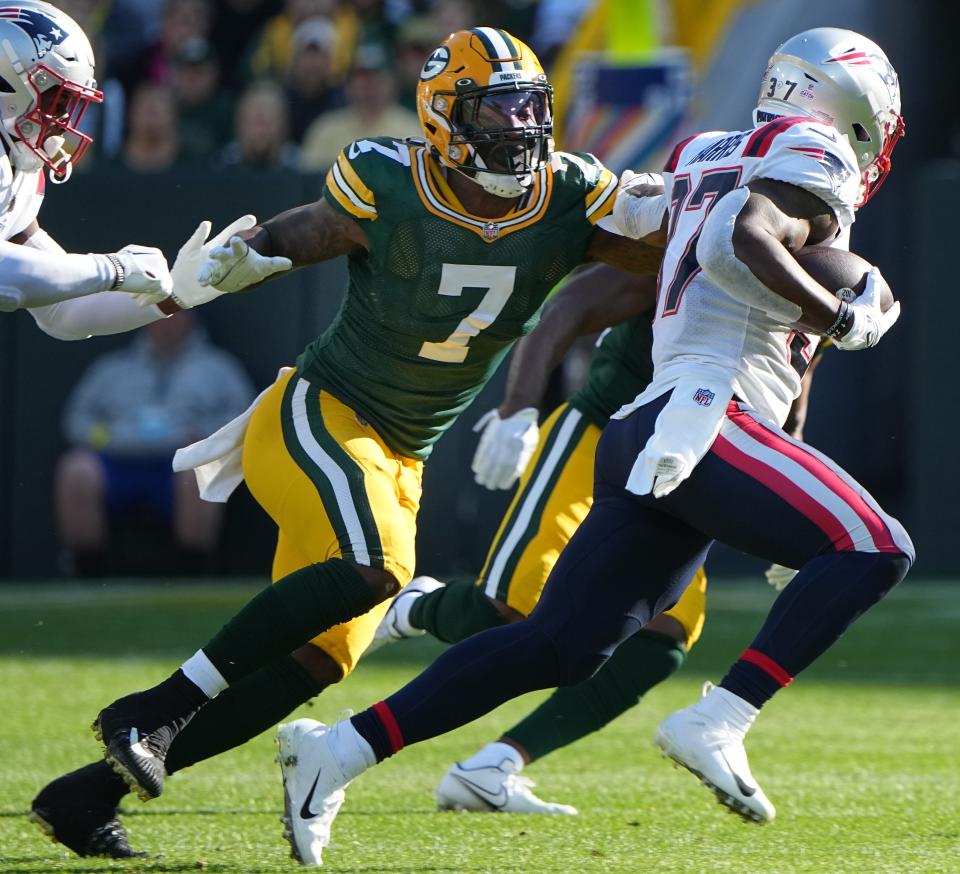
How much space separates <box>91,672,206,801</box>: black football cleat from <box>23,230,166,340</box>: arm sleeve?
0.80 metres

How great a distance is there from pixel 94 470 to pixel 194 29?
3077 millimetres

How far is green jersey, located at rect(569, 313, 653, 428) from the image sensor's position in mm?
4453

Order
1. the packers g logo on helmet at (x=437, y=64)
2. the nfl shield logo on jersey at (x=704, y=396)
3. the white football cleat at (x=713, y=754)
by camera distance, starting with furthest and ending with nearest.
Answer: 1. the packers g logo on helmet at (x=437, y=64)
2. the nfl shield logo on jersey at (x=704, y=396)
3. the white football cleat at (x=713, y=754)

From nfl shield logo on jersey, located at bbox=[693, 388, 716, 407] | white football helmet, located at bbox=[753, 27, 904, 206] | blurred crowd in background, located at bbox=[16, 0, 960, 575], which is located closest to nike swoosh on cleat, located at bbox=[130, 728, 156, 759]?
nfl shield logo on jersey, located at bbox=[693, 388, 716, 407]

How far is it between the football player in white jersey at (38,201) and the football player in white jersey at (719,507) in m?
0.96

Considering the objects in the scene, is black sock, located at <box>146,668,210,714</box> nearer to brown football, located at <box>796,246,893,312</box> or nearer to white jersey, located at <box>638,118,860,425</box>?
white jersey, located at <box>638,118,860,425</box>

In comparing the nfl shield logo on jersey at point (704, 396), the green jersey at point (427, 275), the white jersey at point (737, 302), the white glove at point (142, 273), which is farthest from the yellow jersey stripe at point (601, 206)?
Result: the white glove at point (142, 273)

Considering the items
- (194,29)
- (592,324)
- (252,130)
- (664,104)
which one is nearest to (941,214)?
(664,104)

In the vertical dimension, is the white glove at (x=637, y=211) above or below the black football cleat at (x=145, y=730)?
above

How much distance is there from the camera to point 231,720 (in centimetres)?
372

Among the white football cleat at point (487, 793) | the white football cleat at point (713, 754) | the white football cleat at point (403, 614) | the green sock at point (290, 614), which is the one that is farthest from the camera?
the white football cleat at point (403, 614)

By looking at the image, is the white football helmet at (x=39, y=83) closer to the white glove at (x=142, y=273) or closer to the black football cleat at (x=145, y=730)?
the white glove at (x=142, y=273)

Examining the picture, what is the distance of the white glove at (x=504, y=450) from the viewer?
4277mm

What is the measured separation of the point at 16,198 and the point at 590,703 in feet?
5.85
